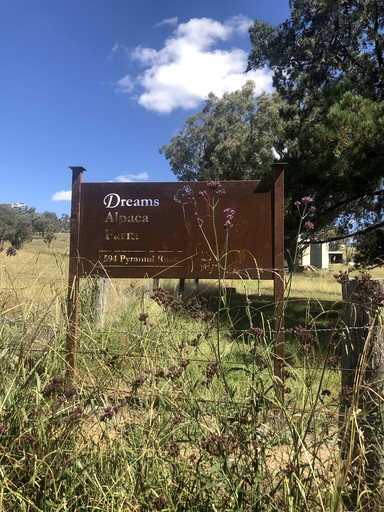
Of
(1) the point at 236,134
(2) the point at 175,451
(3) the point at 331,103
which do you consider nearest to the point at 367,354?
(2) the point at 175,451

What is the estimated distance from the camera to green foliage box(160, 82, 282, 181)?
25219 millimetres

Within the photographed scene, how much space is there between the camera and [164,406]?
85.0 inches

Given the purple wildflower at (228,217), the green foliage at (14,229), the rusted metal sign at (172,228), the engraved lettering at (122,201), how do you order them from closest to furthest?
the purple wildflower at (228,217)
the rusted metal sign at (172,228)
the engraved lettering at (122,201)
the green foliage at (14,229)

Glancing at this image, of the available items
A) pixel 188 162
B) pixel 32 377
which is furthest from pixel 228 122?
pixel 32 377

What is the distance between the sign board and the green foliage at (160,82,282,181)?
63.8 feet

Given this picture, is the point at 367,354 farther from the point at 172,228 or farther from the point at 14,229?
the point at 14,229

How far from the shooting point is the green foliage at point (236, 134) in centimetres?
2522

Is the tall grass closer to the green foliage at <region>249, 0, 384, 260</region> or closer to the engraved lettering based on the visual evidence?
the engraved lettering

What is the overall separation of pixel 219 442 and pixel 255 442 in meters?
0.17

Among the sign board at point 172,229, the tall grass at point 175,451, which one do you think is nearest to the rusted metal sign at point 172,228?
the sign board at point 172,229

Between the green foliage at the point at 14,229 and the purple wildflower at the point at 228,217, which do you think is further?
the green foliage at the point at 14,229

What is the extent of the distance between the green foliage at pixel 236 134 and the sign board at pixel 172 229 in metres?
19.4

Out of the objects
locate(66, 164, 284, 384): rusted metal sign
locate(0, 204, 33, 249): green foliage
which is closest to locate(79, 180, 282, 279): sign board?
locate(66, 164, 284, 384): rusted metal sign

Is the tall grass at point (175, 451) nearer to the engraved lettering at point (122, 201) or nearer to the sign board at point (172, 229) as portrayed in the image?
the sign board at point (172, 229)
